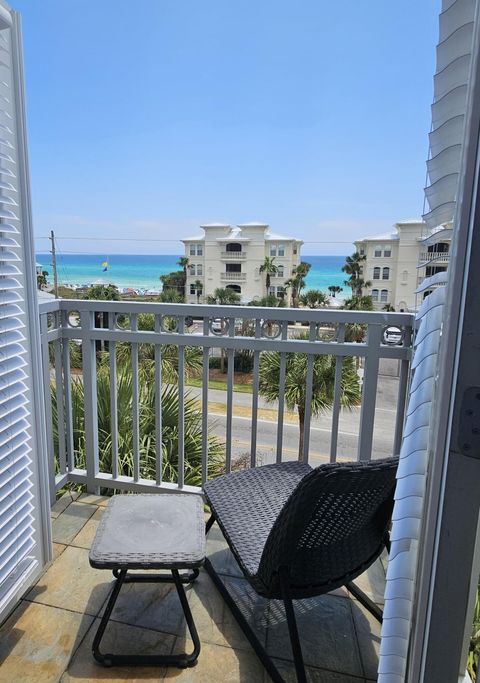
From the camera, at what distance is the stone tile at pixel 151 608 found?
1.51 meters

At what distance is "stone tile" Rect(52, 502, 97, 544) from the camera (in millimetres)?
1983

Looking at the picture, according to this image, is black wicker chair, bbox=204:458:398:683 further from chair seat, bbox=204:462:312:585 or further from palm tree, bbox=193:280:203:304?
palm tree, bbox=193:280:203:304

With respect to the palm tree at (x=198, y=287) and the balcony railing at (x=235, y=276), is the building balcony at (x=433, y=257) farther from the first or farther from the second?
the palm tree at (x=198, y=287)

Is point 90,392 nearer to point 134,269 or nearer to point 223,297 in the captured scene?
point 223,297

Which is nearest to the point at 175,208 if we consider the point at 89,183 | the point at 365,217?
the point at 89,183

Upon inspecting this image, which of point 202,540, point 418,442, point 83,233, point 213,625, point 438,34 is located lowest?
point 213,625

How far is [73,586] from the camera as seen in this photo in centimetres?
168

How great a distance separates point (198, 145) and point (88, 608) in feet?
139

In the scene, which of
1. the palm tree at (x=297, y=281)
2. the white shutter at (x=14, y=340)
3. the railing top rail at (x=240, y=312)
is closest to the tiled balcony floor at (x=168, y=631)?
the white shutter at (x=14, y=340)

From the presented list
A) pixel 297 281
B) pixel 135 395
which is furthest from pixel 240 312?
pixel 297 281

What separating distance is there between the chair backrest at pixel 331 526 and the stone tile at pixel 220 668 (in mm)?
355

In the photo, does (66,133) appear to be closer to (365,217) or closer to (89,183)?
(89,183)

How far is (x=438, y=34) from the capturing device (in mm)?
728

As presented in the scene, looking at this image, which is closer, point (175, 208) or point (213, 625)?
point (213, 625)
